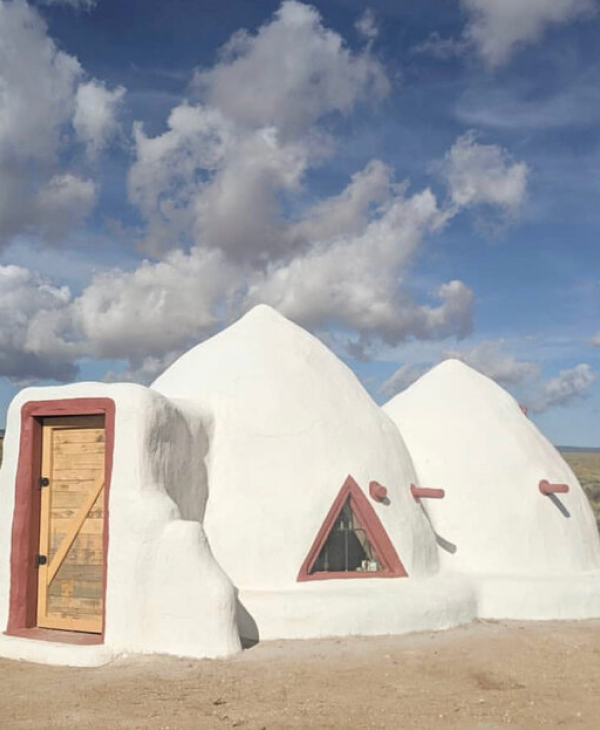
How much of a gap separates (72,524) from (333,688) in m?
3.42

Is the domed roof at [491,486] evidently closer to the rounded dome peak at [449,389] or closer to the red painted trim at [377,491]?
the rounded dome peak at [449,389]

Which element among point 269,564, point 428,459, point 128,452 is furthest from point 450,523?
point 128,452

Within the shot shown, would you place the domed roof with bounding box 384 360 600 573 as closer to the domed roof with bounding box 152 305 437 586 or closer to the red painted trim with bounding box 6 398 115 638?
the domed roof with bounding box 152 305 437 586

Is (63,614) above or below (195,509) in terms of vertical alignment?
below

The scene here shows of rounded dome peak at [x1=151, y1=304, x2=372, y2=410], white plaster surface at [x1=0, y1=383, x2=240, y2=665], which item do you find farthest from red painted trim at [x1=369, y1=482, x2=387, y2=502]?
white plaster surface at [x1=0, y1=383, x2=240, y2=665]

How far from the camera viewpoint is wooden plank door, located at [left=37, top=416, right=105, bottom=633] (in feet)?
27.4

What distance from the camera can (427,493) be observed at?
10102 millimetres

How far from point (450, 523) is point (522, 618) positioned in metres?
1.55

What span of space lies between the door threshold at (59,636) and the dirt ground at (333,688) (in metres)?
0.46

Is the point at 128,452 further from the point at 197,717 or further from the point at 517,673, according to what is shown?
the point at 517,673

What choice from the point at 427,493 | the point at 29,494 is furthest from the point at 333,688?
the point at 29,494

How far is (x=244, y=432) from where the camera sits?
9.51 m

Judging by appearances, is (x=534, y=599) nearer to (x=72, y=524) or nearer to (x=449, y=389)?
(x=449, y=389)

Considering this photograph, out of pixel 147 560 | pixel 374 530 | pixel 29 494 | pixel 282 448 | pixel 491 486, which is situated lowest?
pixel 147 560
